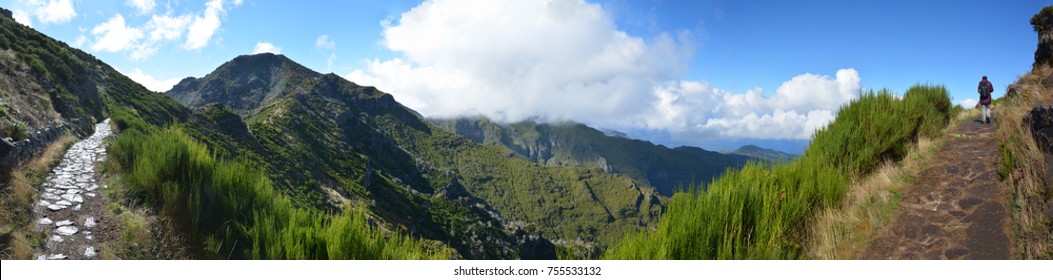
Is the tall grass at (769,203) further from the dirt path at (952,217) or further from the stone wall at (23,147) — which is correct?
the stone wall at (23,147)

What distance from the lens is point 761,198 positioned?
17.6 ft

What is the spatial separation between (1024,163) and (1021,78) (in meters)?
12.2

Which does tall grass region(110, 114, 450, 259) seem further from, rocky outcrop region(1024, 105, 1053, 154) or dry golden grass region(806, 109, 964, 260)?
rocky outcrop region(1024, 105, 1053, 154)

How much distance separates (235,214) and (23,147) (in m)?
5.97

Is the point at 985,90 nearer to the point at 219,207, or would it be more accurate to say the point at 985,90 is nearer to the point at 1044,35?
the point at 1044,35

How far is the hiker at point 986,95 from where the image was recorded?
35.4ft

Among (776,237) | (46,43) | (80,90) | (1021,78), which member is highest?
(46,43)

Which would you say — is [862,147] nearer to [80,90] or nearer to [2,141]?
[2,141]

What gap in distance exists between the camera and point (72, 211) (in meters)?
6.39

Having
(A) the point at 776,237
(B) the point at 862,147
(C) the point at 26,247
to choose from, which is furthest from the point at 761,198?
(C) the point at 26,247

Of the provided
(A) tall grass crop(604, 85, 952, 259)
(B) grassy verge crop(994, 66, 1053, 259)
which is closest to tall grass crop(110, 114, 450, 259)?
A: (A) tall grass crop(604, 85, 952, 259)

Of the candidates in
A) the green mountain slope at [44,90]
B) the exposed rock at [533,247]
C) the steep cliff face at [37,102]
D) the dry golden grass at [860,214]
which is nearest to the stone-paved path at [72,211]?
the steep cliff face at [37,102]

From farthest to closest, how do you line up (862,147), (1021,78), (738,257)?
1. (1021,78)
2. (862,147)
3. (738,257)

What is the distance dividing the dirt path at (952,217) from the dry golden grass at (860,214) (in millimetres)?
112
